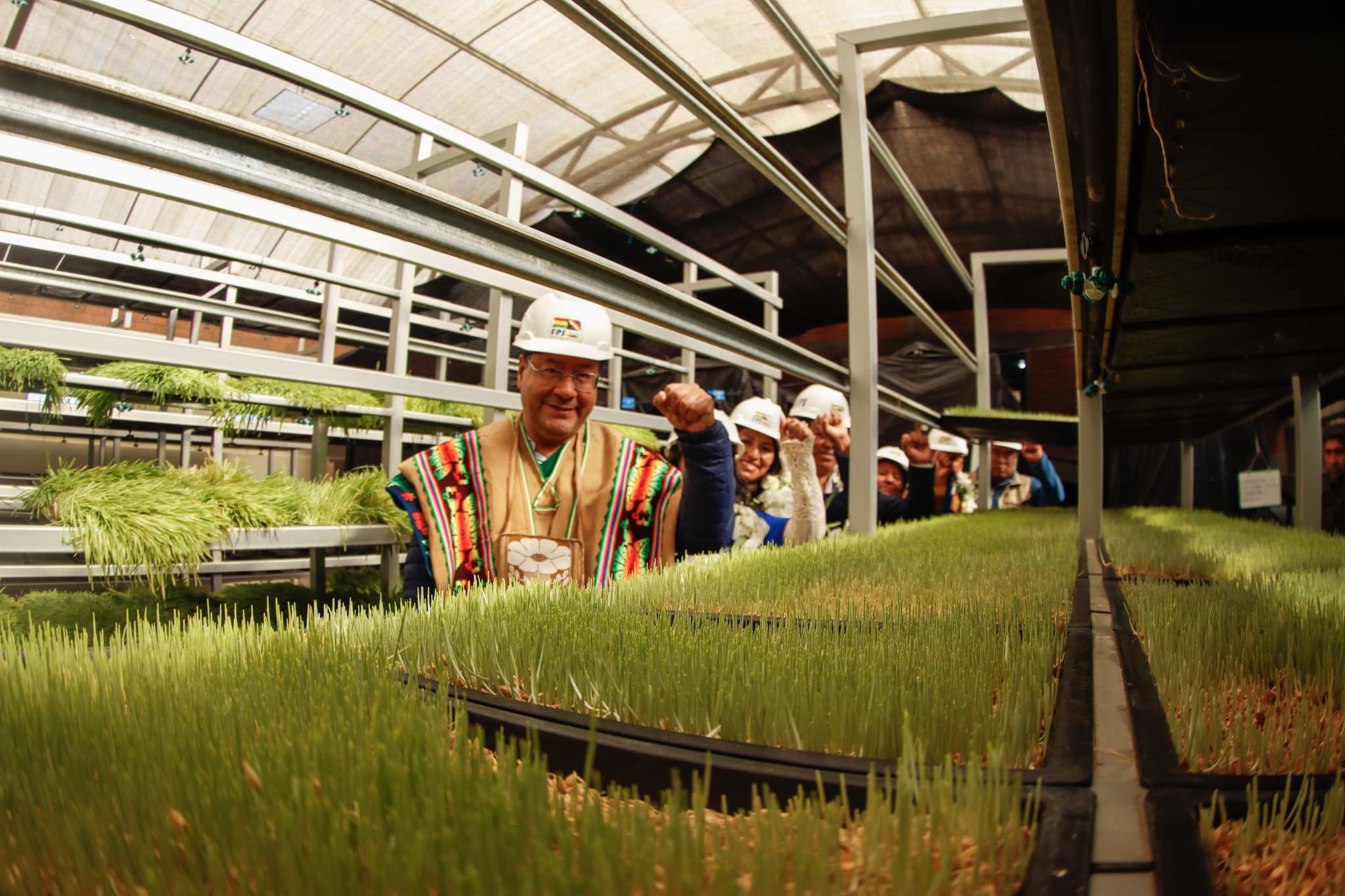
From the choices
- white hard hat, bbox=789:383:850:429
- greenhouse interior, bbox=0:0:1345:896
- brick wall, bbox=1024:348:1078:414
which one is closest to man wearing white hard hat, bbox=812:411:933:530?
white hard hat, bbox=789:383:850:429

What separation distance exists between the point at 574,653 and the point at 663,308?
765 mm

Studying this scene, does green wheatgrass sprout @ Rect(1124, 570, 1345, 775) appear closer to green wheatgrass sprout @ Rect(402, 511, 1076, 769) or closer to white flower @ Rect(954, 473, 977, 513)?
green wheatgrass sprout @ Rect(402, 511, 1076, 769)

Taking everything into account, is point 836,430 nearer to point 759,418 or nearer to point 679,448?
point 679,448

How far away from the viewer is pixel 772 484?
249 cm

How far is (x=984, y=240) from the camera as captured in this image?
627cm

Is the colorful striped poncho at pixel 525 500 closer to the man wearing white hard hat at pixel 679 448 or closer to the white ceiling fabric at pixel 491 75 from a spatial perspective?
the man wearing white hard hat at pixel 679 448

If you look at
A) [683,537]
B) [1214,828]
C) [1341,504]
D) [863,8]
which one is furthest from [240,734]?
[863,8]

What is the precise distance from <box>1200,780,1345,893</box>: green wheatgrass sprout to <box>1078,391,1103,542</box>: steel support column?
1.05m

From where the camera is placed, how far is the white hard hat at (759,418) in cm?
246

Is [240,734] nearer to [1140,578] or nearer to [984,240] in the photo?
[1140,578]

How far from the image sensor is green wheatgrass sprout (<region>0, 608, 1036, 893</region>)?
0.26 metres

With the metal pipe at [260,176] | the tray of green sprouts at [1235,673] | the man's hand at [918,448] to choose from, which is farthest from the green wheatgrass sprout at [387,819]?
the man's hand at [918,448]

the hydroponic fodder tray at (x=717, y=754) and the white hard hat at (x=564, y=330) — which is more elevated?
the white hard hat at (x=564, y=330)

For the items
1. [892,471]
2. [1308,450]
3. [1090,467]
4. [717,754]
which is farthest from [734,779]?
[892,471]
